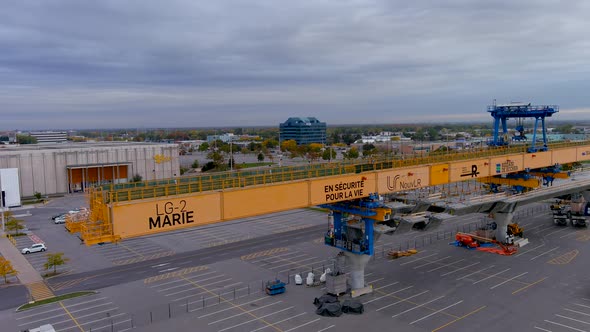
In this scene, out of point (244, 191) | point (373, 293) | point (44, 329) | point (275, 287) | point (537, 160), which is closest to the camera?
point (244, 191)

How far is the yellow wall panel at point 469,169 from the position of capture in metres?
33.7

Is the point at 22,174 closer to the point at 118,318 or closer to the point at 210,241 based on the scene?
the point at 210,241

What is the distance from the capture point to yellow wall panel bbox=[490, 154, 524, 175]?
37.1 metres

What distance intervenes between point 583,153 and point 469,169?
850 inches

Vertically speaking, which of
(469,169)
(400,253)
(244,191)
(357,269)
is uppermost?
(244,191)

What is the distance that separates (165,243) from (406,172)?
90.0 ft

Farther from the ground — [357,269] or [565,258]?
[357,269]

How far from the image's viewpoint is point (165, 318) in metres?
26.4

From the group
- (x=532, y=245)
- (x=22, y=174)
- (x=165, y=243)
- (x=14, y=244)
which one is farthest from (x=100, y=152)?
(x=532, y=245)

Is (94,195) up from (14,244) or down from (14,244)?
up

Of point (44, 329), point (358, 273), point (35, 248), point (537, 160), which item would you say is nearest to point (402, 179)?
point (358, 273)

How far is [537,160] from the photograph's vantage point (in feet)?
138

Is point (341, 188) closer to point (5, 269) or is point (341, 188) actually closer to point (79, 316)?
point (79, 316)

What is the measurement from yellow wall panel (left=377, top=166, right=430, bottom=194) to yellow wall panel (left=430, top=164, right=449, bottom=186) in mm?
538
